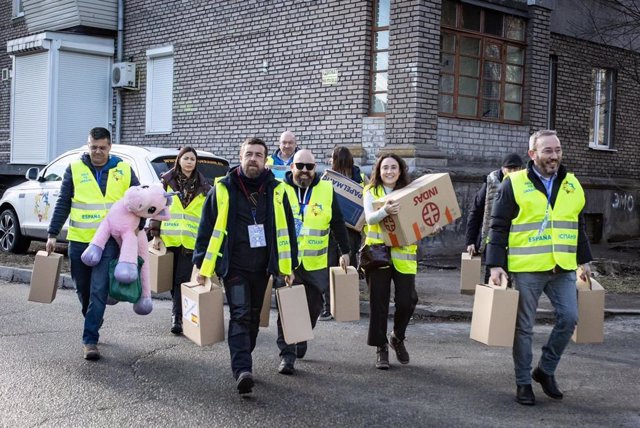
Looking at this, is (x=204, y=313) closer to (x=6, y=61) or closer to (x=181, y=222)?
(x=181, y=222)

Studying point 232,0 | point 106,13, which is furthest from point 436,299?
point 106,13

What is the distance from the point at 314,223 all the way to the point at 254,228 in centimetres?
98

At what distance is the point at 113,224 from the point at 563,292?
3.47 metres

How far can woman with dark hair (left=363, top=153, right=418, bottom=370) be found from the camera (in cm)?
642

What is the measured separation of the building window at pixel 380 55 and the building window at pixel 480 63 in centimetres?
88

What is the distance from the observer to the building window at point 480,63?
13.1 metres

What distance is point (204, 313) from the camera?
5508mm

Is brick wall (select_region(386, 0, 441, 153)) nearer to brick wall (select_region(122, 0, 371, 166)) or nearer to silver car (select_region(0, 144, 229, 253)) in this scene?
brick wall (select_region(122, 0, 371, 166))

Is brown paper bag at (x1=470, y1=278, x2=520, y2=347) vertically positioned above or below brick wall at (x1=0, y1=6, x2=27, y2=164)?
below

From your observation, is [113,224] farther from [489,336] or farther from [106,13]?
[106,13]

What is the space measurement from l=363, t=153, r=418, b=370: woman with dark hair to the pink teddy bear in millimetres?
1726

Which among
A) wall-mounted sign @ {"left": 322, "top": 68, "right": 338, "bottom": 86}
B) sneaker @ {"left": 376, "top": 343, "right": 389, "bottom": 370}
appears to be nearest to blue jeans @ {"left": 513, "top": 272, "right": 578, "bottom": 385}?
sneaker @ {"left": 376, "top": 343, "right": 389, "bottom": 370}

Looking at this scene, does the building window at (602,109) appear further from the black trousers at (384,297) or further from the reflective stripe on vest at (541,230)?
the reflective stripe on vest at (541,230)

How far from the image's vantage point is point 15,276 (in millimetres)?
11070
